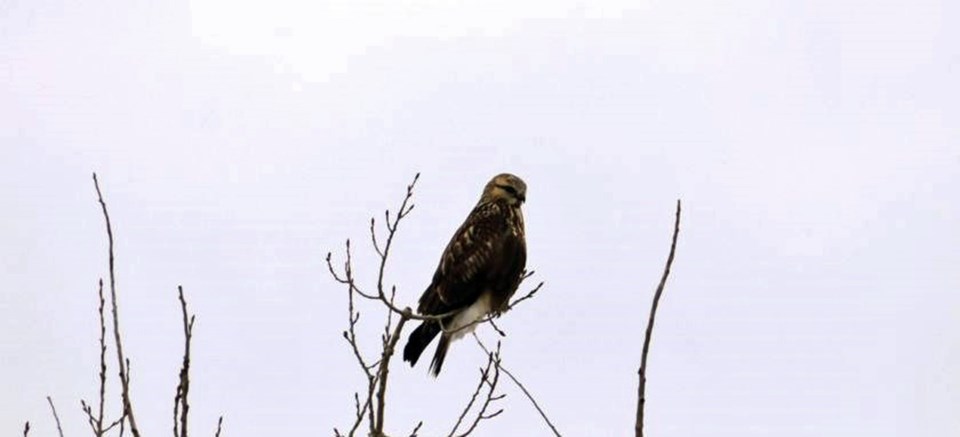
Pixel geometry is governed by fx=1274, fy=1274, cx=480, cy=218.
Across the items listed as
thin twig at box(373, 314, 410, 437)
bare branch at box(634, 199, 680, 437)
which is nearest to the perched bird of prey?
thin twig at box(373, 314, 410, 437)

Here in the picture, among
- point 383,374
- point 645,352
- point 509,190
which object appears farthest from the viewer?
point 509,190

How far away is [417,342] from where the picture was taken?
7.72 metres

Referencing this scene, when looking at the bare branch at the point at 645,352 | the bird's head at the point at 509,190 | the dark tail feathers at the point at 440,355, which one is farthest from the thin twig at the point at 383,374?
the bird's head at the point at 509,190

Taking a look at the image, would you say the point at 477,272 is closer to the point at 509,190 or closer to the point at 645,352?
the point at 509,190

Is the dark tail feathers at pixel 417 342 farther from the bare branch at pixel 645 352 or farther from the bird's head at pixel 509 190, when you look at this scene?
the bare branch at pixel 645 352

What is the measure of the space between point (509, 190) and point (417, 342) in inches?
62.8

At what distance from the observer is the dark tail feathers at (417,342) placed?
773cm

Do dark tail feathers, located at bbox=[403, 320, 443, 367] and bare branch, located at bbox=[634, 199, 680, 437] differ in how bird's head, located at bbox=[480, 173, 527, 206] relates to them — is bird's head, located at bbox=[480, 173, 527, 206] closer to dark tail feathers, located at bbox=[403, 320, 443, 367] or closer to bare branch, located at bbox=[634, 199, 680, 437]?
dark tail feathers, located at bbox=[403, 320, 443, 367]

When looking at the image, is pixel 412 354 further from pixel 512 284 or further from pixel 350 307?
pixel 350 307

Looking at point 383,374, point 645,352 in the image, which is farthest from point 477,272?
point 645,352

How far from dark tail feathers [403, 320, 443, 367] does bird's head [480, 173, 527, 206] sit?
141 cm

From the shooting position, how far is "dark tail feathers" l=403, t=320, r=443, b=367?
7730 millimetres

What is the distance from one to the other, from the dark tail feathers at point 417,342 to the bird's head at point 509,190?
1407mm

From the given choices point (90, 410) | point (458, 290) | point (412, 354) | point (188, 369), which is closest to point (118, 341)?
point (188, 369)
